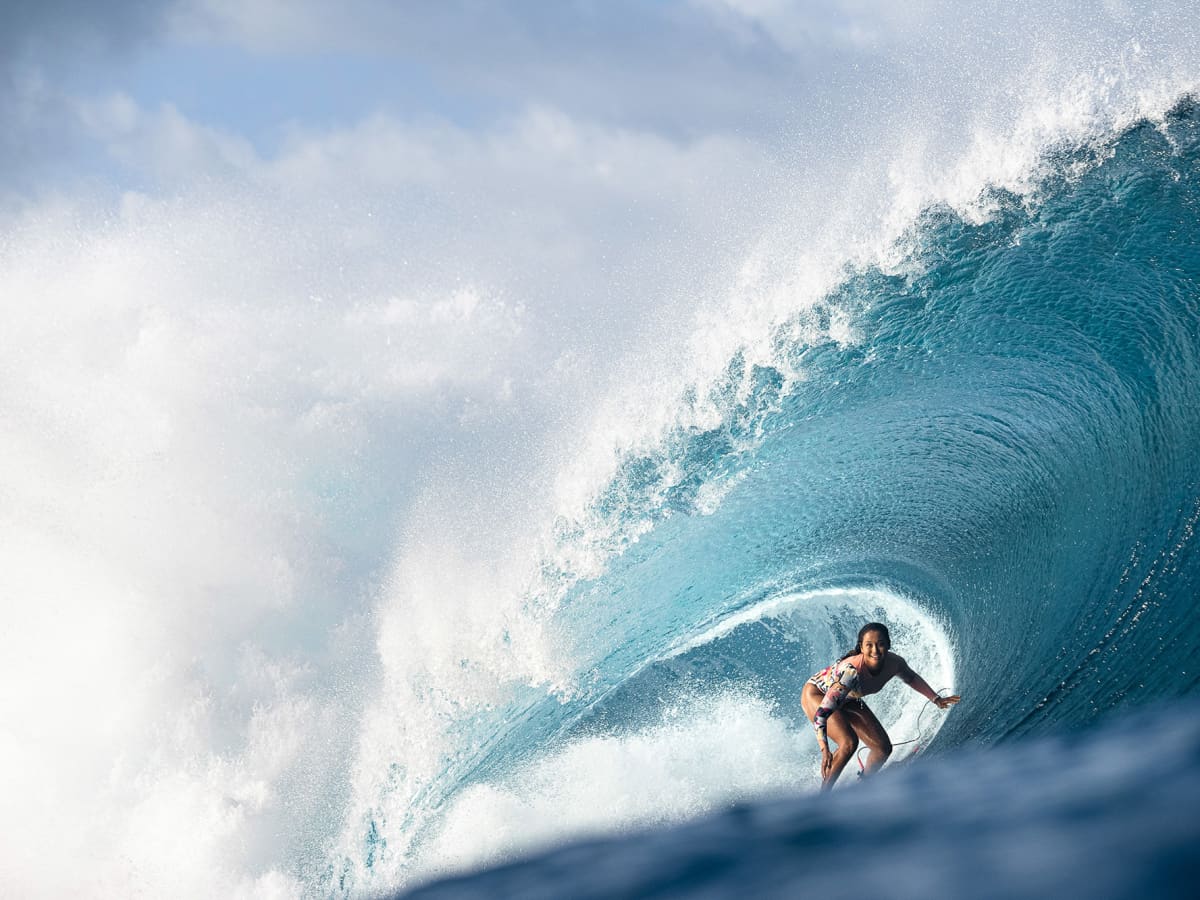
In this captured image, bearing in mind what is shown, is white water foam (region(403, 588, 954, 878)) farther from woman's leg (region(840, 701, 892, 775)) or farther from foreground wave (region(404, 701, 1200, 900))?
foreground wave (region(404, 701, 1200, 900))

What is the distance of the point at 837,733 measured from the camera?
5809 millimetres

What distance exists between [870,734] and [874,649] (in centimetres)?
64

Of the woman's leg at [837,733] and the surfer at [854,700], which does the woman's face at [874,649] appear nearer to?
the surfer at [854,700]

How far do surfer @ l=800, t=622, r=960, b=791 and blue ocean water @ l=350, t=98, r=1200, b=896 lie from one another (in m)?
0.48

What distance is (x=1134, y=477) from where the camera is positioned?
6430 mm

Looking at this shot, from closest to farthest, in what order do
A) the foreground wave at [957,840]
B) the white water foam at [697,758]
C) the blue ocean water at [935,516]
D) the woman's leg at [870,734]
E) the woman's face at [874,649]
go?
the foreground wave at [957,840] → the woman's face at [874,649] → the woman's leg at [870,734] → the blue ocean water at [935,516] → the white water foam at [697,758]

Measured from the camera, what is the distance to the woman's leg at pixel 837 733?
225 inches

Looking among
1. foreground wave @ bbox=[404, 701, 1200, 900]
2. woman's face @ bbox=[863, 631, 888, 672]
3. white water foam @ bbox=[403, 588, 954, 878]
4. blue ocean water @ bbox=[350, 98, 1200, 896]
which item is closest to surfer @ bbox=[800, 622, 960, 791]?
woman's face @ bbox=[863, 631, 888, 672]

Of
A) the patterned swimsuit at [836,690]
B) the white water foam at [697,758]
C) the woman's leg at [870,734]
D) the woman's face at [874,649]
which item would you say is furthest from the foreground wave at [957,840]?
the white water foam at [697,758]

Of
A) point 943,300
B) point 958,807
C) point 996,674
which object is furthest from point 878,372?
point 958,807

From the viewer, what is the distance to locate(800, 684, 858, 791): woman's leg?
571cm

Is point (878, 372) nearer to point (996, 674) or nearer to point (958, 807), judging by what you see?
point (996, 674)

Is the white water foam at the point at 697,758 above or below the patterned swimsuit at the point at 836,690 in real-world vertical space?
above

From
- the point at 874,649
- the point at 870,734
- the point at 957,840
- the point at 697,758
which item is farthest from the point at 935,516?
the point at 957,840
